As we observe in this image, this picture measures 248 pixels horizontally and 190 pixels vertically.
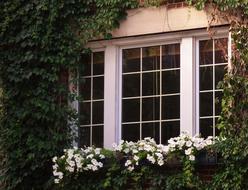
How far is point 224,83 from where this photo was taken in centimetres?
973

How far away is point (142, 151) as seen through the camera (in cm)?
1002

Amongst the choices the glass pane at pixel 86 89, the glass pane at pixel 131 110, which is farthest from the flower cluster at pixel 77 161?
the glass pane at pixel 86 89

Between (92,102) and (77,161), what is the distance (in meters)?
1.30

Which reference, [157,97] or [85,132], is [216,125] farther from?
[85,132]

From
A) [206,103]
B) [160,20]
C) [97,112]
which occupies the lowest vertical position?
[97,112]

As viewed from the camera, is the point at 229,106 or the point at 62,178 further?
the point at 62,178

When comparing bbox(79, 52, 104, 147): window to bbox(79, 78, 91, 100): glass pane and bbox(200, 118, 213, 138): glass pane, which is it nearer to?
bbox(79, 78, 91, 100): glass pane

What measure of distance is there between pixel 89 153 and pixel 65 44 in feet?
6.09

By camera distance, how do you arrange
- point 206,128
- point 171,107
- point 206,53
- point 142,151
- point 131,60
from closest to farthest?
point 142,151
point 206,128
point 206,53
point 171,107
point 131,60

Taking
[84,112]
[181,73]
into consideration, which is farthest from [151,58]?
[84,112]

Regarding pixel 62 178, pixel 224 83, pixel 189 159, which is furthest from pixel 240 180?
pixel 62 178

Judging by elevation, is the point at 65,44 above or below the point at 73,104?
above

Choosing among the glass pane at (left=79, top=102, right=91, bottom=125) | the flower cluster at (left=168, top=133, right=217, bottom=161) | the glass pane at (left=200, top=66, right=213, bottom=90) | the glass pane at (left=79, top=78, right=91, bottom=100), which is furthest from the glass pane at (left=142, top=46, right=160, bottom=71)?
the flower cluster at (left=168, top=133, right=217, bottom=161)

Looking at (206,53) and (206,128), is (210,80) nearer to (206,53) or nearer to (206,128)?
(206,53)
